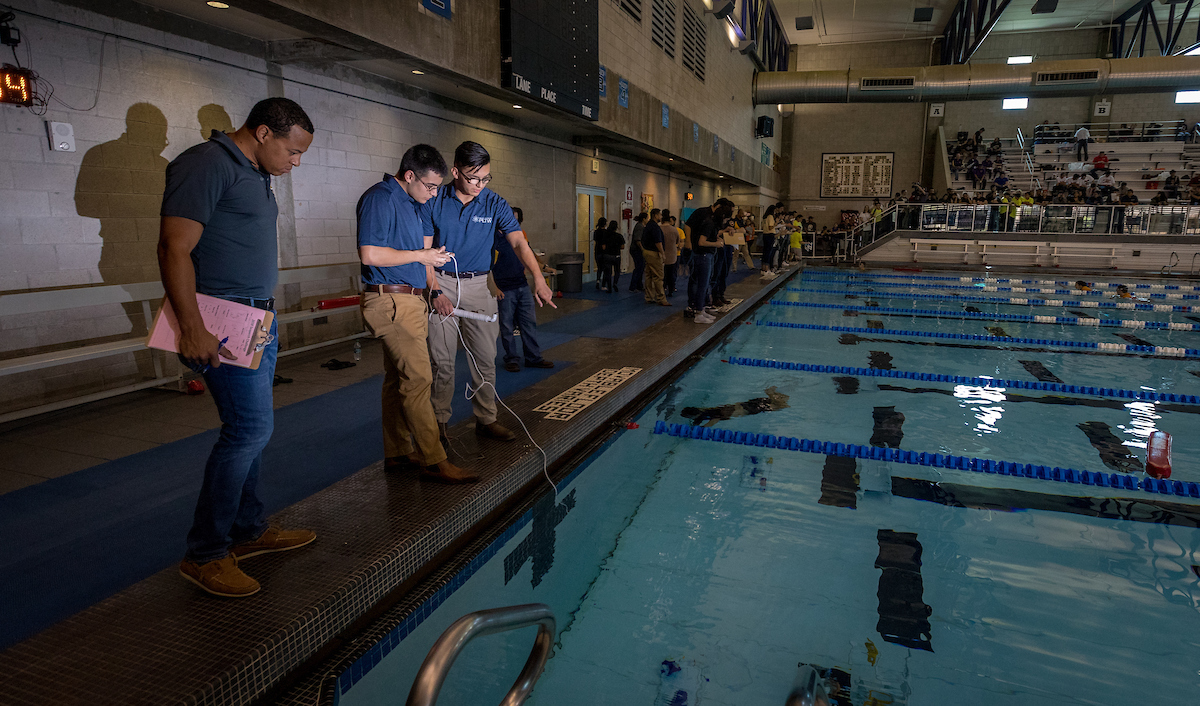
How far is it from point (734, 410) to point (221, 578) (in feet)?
14.3

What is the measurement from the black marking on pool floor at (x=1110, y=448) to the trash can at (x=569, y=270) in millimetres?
8559

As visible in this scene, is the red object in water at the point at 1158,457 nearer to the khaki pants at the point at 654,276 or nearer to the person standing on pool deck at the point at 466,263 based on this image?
the person standing on pool deck at the point at 466,263

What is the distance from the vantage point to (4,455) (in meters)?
3.77

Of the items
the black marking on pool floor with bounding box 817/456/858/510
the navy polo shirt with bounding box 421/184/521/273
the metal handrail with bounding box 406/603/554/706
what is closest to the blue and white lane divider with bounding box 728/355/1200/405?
the black marking on pool floor with bounding box 817/456/858/510

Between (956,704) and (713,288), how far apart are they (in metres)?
7.87

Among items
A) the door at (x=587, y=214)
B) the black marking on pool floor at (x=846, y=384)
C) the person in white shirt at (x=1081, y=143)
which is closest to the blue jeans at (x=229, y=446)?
the black marking on pool floor at (x=846, y=384)

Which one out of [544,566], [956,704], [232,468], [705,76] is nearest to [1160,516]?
[956,704]

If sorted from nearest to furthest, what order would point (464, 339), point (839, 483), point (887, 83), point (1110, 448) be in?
point (464, 339), point (839, 483), point (1110, 448), point (887, 83)

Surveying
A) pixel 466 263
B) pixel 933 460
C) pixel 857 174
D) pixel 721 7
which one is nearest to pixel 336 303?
pixel 466 263

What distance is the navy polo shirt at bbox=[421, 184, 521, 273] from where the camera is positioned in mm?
3291

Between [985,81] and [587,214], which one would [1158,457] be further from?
[985,81]

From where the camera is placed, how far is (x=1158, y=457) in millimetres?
4117

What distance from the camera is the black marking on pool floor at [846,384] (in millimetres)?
6277

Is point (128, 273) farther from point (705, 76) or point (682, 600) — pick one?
point (705, 76)
